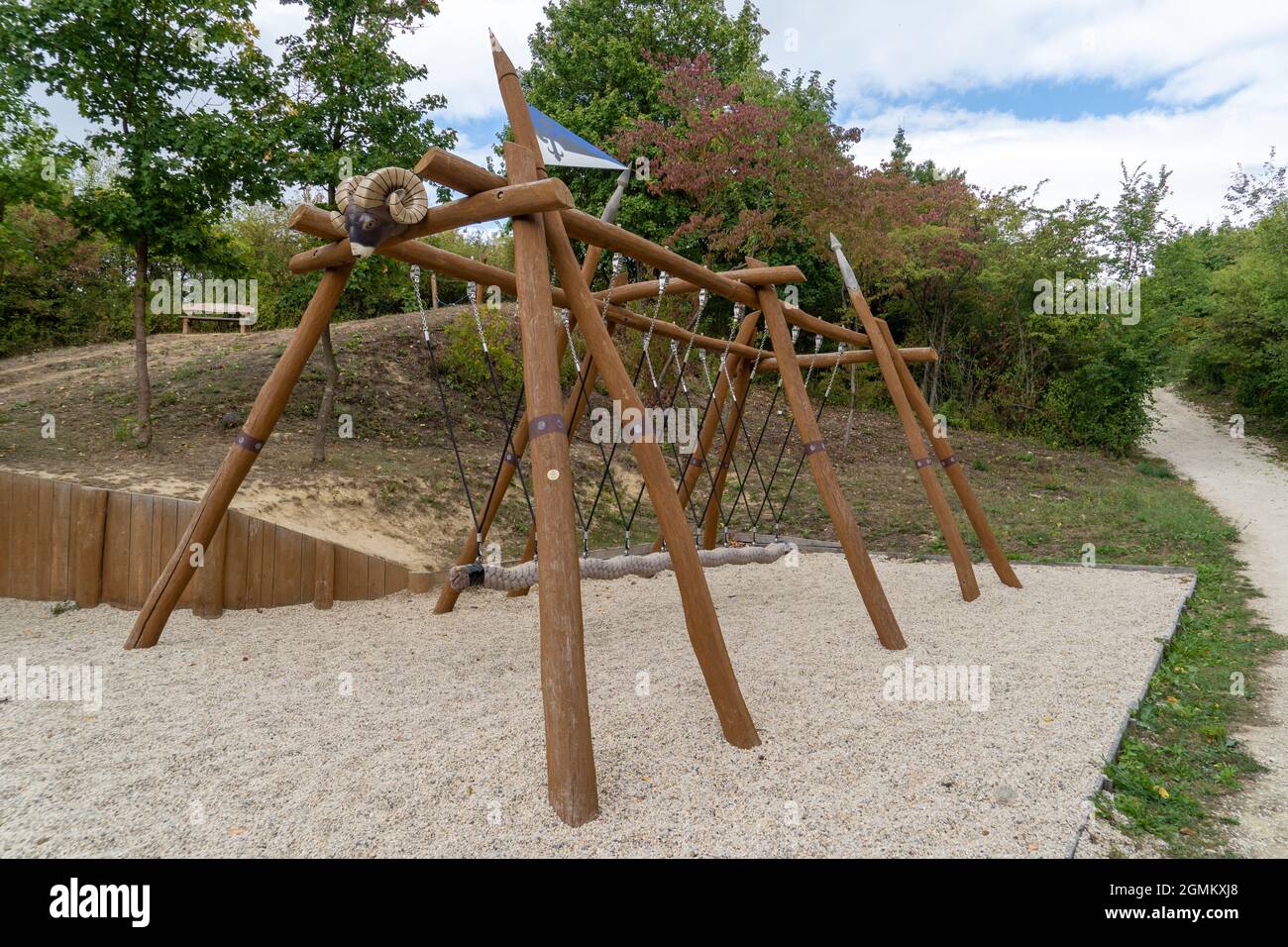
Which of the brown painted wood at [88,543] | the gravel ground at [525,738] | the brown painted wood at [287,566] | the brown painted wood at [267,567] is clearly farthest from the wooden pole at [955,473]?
the brown painted wood at [88,543]

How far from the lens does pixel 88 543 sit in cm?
509

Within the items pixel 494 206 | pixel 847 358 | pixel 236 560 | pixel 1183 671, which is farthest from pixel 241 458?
pixel 1183 671

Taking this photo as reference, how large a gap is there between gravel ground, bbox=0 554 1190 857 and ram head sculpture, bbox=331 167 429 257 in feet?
6.89

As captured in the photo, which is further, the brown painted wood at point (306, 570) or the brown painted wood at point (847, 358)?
the brown painted wood at point (847, 358)

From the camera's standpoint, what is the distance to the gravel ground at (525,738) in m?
2.45

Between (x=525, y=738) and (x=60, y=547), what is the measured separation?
158 inches

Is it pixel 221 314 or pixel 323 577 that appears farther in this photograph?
pixel 221 314

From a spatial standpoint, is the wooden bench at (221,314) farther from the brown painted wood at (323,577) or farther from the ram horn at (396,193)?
the ram horn at (396,193)

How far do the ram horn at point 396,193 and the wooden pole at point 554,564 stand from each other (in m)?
0.51

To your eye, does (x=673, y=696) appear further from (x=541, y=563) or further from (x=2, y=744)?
(x=2, y=744)

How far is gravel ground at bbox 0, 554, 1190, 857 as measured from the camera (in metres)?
2.45

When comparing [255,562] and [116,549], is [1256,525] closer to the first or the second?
[255,562]

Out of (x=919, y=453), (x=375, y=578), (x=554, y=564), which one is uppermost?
(x=919, y=453)

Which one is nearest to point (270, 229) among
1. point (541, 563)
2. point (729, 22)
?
point (729, 22)
